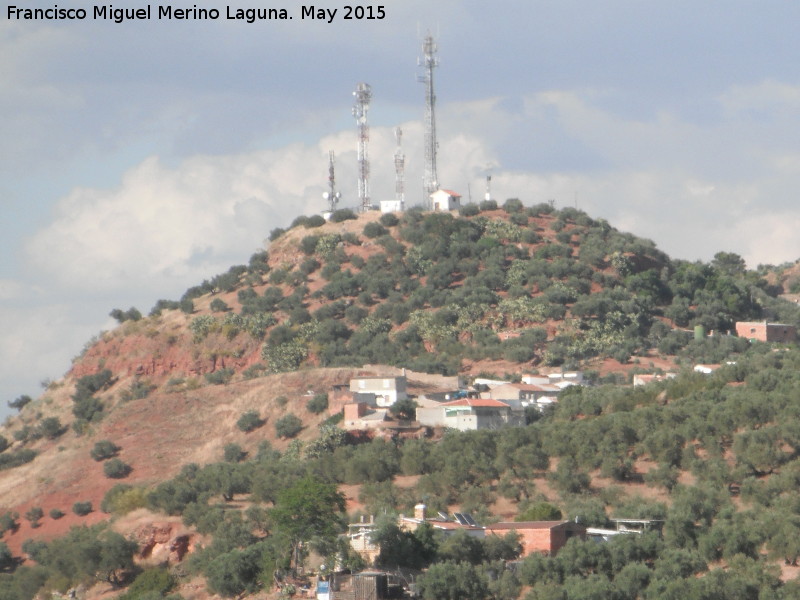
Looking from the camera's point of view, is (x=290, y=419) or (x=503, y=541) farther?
(x=290, y=419)

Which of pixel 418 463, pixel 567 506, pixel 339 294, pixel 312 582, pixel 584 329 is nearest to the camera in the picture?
pixel 312 582

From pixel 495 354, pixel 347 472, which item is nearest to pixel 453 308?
pixel 495 354

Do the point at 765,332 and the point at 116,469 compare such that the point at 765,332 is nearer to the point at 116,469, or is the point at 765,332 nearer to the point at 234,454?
the point at 234,454

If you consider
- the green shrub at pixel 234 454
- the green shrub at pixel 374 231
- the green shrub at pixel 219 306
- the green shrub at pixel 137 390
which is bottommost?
the green shrub at pixel 234 454

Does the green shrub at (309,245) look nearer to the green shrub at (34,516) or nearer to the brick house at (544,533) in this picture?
the green shrub at (34,516)

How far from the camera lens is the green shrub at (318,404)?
71438 mm

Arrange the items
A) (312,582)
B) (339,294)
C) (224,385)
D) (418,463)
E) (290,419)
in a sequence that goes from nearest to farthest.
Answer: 1. (312,582)
2. (418,463)
3. (290,419)
4. (224,385)
5. (339,294)

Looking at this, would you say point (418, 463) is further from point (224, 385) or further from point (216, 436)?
point (224, 385)

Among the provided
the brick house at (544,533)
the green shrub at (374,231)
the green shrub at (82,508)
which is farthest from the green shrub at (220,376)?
Answer: the brick house at (544,533)

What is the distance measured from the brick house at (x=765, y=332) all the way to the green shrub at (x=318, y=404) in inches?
1027

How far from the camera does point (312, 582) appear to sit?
149ft

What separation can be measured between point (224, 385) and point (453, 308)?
46.9 feet

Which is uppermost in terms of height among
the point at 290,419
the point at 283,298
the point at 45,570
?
the point at 283,298

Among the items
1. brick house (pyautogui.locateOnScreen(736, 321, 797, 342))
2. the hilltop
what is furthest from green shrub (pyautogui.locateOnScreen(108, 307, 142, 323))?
brick house (pyautogui.locateOnScreen(736, 321, 797, 342))
